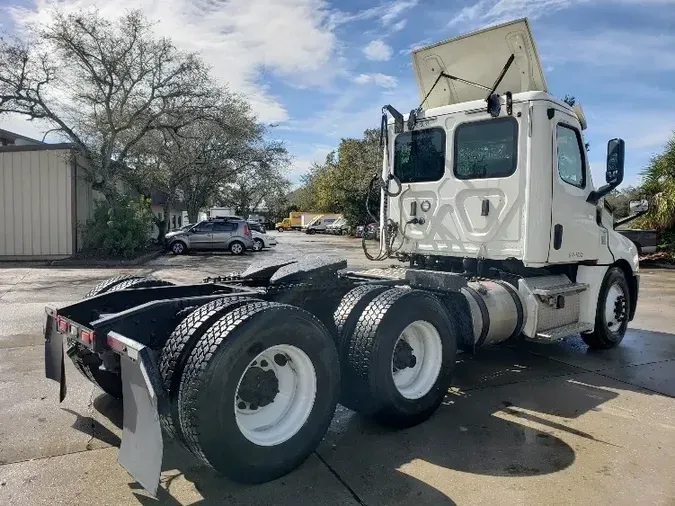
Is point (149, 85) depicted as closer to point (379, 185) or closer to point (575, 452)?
point (379, 185)

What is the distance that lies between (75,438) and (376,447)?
2223 millimetres

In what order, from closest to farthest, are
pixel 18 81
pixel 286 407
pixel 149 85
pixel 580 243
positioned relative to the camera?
pixel 286 407 → pixel 580 243 → pixel 18 81 → pixel 149 85

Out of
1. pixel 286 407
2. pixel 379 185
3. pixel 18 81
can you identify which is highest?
pixel 18 81

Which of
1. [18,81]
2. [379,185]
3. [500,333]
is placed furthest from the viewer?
[18,81]

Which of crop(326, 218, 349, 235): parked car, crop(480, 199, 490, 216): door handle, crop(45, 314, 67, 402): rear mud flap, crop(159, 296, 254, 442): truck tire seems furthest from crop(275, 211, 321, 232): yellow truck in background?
crop(159, 296, 254, 442): truck tire

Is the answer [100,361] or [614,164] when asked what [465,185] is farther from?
[100,361]

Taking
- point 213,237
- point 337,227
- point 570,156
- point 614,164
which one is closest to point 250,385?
point 570,156

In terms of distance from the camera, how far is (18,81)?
2020 centimetres

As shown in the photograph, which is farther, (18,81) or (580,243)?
(18,81)

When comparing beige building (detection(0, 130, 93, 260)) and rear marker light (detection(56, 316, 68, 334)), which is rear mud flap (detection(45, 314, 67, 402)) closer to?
rear marker light (detection(56, 316, 68, 334))

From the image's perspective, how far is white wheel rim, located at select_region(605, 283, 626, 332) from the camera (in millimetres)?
6805

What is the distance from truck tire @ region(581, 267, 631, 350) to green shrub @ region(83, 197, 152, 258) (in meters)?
16.8

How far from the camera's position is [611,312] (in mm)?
6906

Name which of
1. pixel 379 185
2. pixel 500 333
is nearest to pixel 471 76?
pixel 379 185
